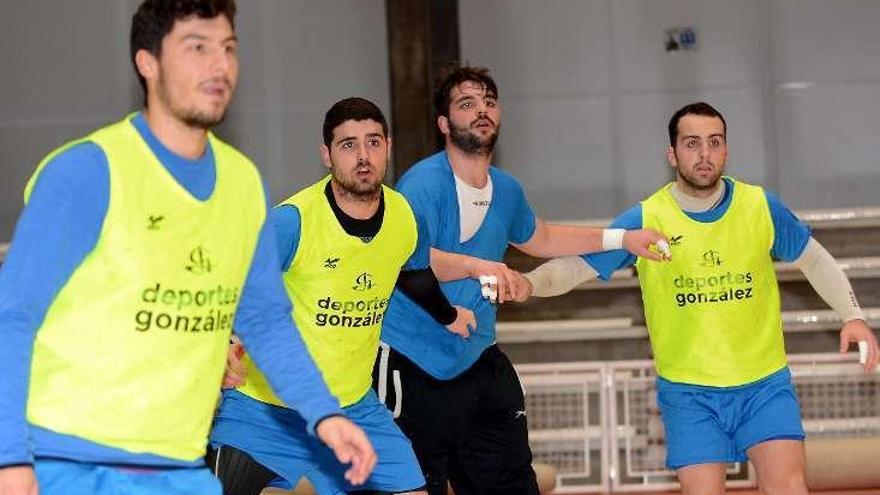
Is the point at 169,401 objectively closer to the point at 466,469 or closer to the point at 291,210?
the point at 291,210

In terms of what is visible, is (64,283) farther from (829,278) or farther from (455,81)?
(829,278)

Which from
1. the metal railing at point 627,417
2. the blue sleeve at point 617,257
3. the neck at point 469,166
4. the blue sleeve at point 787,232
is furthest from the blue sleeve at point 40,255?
the metal railing at point 627,417

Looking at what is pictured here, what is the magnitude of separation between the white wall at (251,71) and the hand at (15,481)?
449 inches

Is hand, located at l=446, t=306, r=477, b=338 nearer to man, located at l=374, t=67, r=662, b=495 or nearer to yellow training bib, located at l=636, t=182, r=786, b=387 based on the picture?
man, located at l=374, t=67, r=662, b=495

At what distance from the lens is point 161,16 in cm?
357

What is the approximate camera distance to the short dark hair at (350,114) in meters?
5.91

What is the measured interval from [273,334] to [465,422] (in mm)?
2823

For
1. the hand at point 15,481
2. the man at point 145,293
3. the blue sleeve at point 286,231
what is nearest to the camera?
the hand at point 15,481

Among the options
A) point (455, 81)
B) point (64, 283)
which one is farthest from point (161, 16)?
point (455, 81)

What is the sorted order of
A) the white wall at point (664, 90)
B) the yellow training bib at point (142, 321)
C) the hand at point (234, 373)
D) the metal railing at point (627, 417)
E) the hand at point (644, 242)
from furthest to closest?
the white wall at point (664, 90) → the metal railing at point (627, 417) → the hand at point (644, 242) → the hand at point (234, 373) → the yellow training bib at point (142, 321)

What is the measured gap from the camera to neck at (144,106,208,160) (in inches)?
142

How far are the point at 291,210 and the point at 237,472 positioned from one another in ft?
3.32

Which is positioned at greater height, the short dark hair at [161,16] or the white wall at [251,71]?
the white wall at [251,71]

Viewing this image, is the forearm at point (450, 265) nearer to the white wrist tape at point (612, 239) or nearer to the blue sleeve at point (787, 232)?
the white wrist tape at point (612, 239)
